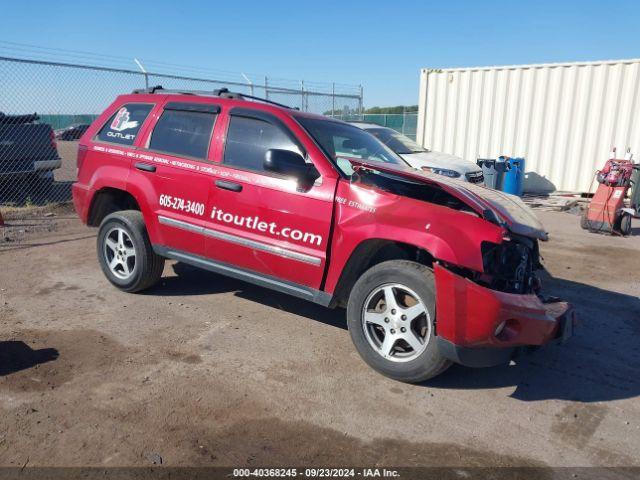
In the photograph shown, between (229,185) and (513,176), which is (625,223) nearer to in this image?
(513,176)

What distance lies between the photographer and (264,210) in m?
4.15

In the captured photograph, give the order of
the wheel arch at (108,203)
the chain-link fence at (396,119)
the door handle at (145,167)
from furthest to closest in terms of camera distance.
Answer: the chain-link fence at (396,119), the wheel arch at (108,203), the door handle at (145,167)

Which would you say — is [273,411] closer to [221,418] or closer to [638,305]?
[221,418]

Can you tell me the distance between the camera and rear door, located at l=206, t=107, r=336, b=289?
3936 millimetres

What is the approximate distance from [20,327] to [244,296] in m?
1.97

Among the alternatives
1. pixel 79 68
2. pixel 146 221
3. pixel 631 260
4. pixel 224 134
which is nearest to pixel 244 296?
pixel 146 221

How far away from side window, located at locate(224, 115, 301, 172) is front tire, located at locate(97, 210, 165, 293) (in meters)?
1.25

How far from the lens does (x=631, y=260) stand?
7324 mm

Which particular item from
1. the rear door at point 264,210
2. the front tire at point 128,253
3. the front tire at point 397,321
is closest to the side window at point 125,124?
the front tire at point 128,253

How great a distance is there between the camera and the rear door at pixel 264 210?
3936mm

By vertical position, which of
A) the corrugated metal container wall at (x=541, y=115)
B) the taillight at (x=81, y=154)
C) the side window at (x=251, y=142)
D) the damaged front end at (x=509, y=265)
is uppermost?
the corrugated metal container wall at (x=541, y=115)

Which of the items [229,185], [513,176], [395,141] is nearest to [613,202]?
[513,176]

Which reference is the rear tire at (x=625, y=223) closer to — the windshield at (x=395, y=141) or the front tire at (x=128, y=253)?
the windshield at (x=395, y=141)

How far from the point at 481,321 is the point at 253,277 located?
1945mm
